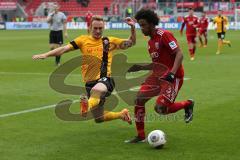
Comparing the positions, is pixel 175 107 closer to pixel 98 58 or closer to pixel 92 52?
pixel 98 58

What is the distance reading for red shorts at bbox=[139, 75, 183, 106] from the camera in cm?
840

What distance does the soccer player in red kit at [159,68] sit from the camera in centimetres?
812

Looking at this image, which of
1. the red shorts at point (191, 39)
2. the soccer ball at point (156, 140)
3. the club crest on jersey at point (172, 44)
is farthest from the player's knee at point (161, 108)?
the red shorts at point (191, 39)

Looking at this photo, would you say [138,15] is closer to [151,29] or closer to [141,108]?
[151,29]

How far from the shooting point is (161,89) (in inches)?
335

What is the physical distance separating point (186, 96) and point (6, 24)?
5403cm

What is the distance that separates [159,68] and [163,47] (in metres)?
0.39

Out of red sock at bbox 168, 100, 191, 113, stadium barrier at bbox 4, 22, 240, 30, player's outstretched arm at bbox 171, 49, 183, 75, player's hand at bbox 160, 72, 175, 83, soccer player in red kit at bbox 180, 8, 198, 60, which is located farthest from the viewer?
stadium barrier at bbox 4, 22, 240, 30

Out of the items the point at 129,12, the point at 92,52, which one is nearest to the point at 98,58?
the point at 92,52

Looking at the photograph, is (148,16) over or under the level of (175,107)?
over

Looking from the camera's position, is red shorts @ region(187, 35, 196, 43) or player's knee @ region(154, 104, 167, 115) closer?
player's knee @ region(154, 104, 167, 115)

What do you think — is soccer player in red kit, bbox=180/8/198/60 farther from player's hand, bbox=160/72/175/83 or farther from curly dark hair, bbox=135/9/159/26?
player's hand, bbox=160/72/175/83

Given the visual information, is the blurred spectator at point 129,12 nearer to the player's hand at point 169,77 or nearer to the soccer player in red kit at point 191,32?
the soccer player in red kit at point 191,32

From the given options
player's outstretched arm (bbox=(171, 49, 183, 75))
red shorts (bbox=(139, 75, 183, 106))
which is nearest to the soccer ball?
red shorts (bbox=(139, 75, 183, 106))
